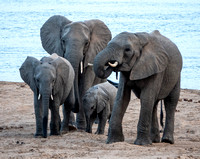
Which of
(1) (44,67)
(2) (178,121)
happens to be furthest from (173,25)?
(1) (44,67)

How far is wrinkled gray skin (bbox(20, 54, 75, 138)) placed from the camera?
8805 millimetres

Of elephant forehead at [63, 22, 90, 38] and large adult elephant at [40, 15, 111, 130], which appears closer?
large adult elephant at [40, 15, 111, 130]

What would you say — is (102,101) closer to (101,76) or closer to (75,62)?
(75,62)

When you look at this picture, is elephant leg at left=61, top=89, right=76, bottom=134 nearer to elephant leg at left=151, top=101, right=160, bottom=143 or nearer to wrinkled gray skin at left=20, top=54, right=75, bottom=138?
wrinkled gray skin at left=20, top=54, right=75, bottom=138

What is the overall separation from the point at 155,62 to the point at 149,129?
881 mm

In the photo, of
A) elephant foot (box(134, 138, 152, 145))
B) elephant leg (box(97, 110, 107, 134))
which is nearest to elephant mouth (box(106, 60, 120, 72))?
elephant foot (box(134, 138, 152, 145))

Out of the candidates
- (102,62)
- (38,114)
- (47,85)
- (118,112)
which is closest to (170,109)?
(118,112)

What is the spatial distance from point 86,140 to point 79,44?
7.55 ft

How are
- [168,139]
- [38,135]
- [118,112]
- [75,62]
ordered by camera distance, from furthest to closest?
[75,62] < [38,135] < [168,139] < [118,112]

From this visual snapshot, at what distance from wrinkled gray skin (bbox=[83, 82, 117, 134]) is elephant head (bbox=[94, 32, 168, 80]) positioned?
6.48ft

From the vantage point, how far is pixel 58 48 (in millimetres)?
10797

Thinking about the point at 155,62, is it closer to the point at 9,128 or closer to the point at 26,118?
the point at 9,128

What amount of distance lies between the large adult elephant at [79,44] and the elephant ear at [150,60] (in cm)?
224

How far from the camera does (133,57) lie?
808 centimetres
